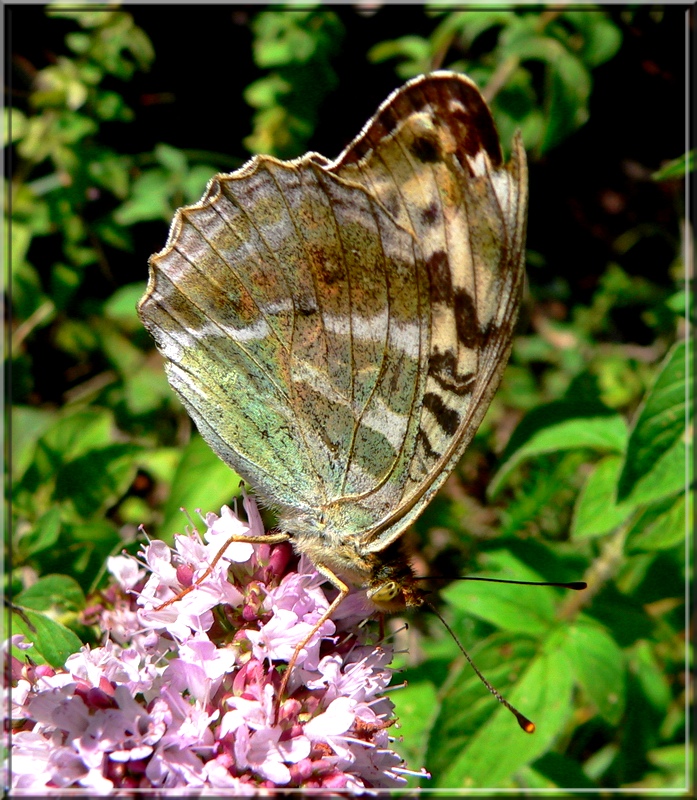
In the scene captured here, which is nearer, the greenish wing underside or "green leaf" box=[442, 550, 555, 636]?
the greenish wing underside

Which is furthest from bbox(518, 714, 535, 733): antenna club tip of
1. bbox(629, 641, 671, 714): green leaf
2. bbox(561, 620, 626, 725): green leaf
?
bbox(629, 641, 671, 714): green leaf

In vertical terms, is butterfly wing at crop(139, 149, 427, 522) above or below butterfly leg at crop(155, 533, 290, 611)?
above

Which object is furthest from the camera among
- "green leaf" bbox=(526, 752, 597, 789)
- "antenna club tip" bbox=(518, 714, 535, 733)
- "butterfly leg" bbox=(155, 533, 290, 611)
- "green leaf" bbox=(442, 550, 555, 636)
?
"green leaf" bbox=(526, 752, 597, 789)

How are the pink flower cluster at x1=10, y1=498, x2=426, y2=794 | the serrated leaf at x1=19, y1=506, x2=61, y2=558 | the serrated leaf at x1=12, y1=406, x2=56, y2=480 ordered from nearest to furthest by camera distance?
the pink flower cluster at x1=10, y1=498, x2=426, y2=794, the serrated leaf at x1=19, y1=506, x2=61, y2=558, the serrated leaf at x1=12, y1=406, x2=56, y2=480

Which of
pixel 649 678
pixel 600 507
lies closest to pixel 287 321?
Result: pixel 600 507

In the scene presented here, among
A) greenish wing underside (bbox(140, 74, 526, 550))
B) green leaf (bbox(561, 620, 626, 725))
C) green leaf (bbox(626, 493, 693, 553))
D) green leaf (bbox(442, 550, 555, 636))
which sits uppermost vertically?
greenish wing underside (bbox(140, 74, 526, 550))

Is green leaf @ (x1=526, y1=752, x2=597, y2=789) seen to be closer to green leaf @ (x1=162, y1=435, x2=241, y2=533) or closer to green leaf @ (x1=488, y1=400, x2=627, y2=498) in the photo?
green leaf @ (x1=488, y1=400, x2=627, y2=498)

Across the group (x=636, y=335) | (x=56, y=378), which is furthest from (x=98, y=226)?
(x=636, y=335)
